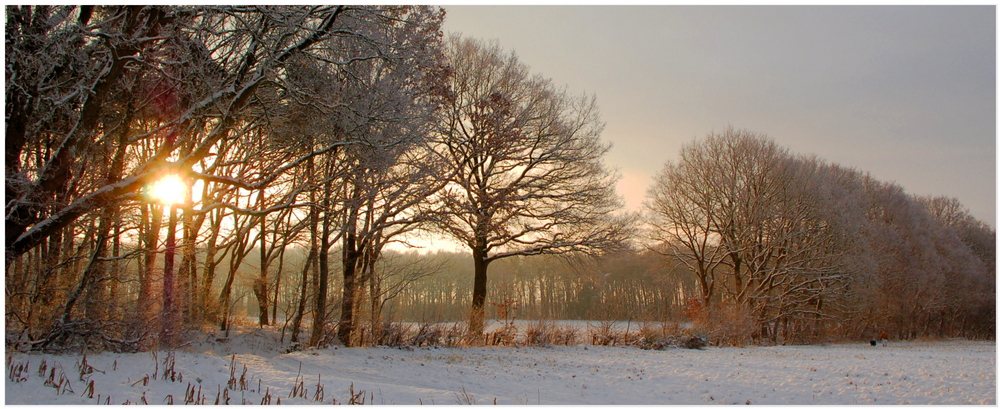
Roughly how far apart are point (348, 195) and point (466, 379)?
584cm

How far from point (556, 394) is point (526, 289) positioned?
165 ft

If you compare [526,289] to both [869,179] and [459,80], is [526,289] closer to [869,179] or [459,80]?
[869,179]

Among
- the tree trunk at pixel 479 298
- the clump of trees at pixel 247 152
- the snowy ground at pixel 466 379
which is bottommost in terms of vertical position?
the snowy ground at pixel 466 379

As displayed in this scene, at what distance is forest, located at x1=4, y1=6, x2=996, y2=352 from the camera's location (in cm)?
795

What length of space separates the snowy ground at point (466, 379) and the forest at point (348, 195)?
5.14ft

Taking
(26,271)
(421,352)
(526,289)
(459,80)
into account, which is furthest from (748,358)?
(526,289)

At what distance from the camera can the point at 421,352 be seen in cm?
1395

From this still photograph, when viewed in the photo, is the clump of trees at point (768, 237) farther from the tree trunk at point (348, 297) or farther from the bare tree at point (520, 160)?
the tree trunk at point (348, 297)

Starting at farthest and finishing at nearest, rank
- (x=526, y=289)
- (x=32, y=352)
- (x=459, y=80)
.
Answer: (x=526, y=289), (x=459, y=80), (x=32, y=352)

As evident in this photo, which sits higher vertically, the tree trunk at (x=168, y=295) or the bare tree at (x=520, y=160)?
the bare tree at (x=520, y=160)

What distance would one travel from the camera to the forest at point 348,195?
795cm

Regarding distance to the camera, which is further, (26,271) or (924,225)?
(924,225)

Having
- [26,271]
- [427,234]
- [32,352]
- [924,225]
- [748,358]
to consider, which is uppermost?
[924,225]

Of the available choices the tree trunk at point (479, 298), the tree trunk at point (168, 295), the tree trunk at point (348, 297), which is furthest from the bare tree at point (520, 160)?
the tree trunk at point (168, 295)
